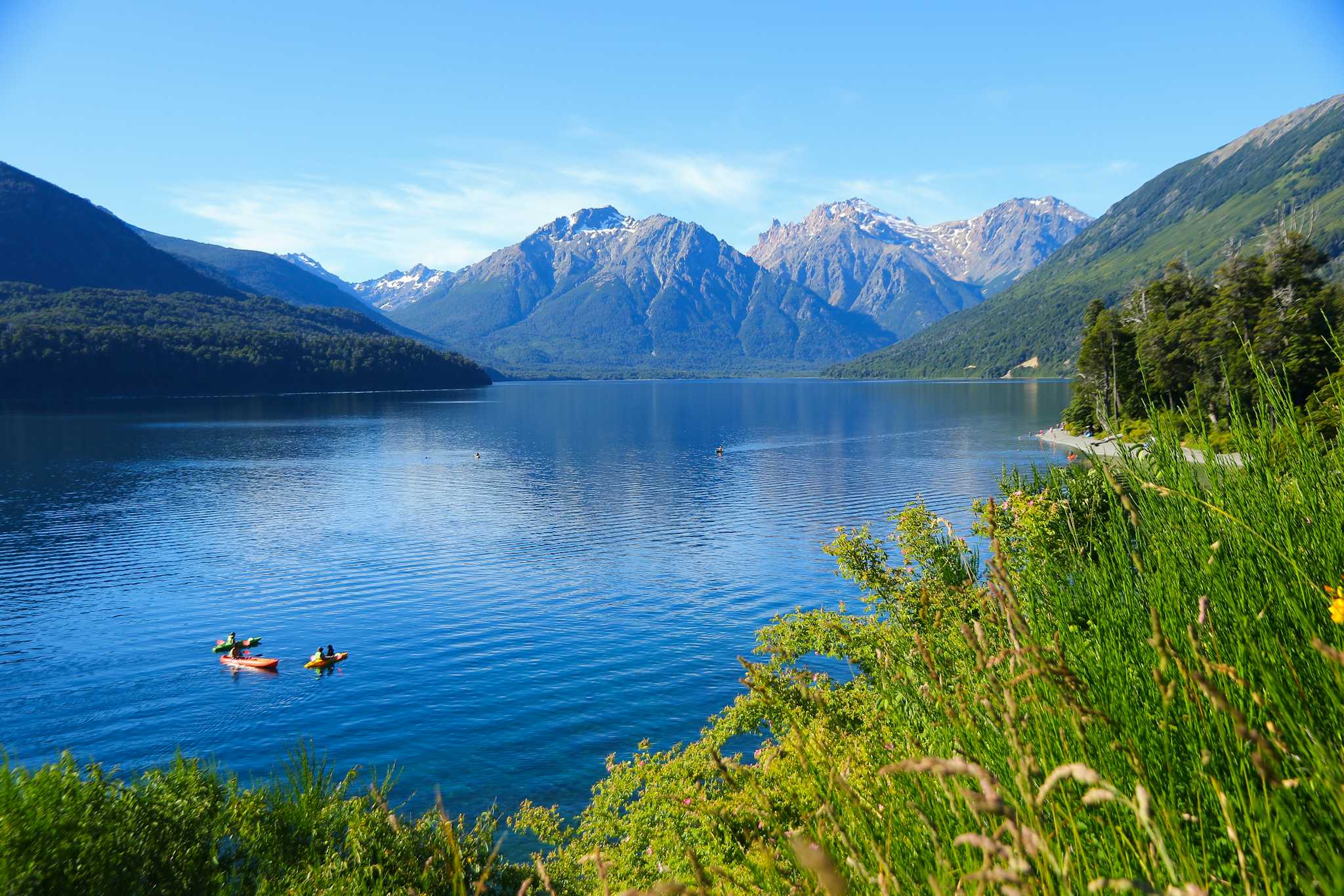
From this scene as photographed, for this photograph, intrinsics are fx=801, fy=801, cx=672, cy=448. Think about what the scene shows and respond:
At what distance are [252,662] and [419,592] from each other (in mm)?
12976

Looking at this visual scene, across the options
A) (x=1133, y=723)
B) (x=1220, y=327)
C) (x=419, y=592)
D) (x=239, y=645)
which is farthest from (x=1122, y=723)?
(x=1220, y=327)

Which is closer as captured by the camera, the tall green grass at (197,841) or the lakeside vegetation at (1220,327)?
the tall green grass at (197,841)

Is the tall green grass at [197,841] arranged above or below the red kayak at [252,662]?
above

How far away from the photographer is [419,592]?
49500 millimetres

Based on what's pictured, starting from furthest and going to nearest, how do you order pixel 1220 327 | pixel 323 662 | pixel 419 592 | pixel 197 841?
pixel 1220 327 < pixel 419 592 < pixel 323 662 < pixel 197 841

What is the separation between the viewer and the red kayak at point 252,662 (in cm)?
3706

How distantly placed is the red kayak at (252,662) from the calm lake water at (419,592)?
0.53 m

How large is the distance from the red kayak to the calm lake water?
53cm

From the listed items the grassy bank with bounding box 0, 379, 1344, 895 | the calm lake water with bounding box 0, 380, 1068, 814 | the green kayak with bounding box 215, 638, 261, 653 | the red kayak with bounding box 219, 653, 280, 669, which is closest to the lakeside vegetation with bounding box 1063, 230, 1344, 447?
the calm lake water with bounding box 0, 380, 1068, 814

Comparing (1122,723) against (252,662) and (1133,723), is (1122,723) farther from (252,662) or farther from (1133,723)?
(252,662)

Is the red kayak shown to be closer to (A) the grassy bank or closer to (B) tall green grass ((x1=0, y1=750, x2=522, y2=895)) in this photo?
(B) tall green grass ((x1=0, y1=750, x2=522, y2=895))

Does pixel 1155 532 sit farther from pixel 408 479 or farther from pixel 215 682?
pixel 408 479

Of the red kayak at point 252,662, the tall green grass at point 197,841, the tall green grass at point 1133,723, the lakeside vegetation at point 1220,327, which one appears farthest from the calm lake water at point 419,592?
the tall green grass at point 1133,723

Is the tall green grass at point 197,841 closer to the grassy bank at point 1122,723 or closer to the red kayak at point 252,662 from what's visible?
the grassy bank at point 1122,723
